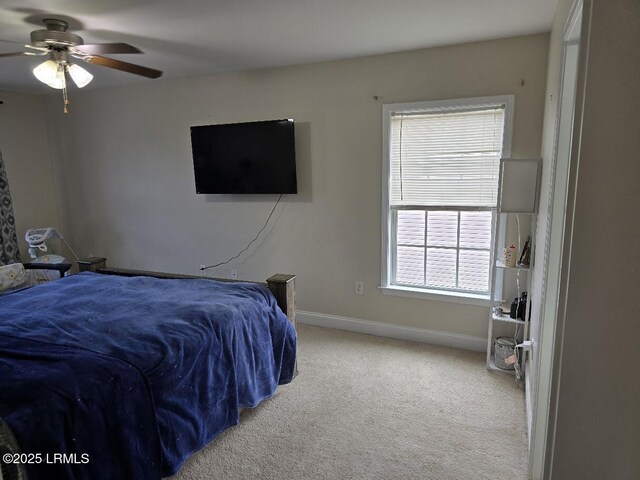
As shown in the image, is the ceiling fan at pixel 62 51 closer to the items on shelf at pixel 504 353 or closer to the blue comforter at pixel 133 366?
the blue comforter at pixel 133 366

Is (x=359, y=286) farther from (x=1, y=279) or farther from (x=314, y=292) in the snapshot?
(x=1, y=279)

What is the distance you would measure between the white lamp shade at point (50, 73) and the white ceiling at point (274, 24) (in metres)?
0.28

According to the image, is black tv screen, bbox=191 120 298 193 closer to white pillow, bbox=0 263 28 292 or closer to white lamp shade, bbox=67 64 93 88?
white lamp shade, bbox=67 64 93 88

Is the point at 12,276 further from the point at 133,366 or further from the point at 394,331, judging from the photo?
the point at 394,331

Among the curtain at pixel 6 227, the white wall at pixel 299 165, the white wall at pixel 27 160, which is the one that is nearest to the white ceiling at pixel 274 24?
the white wall at pixel 299 165

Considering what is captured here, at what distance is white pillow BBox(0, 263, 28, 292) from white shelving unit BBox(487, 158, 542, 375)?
4.01 metres

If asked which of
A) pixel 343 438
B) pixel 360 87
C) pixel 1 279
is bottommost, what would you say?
pixel 343 438

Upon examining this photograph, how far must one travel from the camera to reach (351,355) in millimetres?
3068

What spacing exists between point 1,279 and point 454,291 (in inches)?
152

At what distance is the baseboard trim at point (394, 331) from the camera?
311 cm

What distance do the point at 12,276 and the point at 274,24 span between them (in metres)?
3.13

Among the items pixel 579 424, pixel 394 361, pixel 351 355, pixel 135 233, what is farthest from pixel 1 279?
pixel 579 424

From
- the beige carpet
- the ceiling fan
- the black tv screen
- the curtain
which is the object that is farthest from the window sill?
the curtain

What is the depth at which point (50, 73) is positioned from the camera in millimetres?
2211
